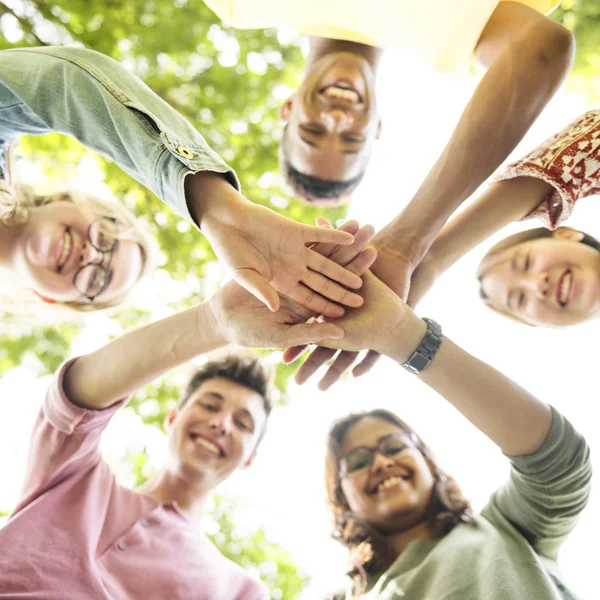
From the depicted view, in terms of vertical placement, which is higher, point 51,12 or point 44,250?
point 51,12

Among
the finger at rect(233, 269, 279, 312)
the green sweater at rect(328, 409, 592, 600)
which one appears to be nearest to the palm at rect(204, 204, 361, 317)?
the finger at rect(233, 269, 279, 312)

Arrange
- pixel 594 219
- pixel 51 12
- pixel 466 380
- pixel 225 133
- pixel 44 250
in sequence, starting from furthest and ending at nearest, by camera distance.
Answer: pixel 225 133 → pixel 51 12 → pixel 594 219 → pixel 44 250 → pixel 466 380

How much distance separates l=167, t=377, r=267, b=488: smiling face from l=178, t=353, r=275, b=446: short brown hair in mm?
29

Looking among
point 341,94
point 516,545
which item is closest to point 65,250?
point 341,94

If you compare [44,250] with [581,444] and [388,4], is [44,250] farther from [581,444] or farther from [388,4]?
[581,444]

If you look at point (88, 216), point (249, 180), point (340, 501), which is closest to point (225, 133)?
point (249, 180)

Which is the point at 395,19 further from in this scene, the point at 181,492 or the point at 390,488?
the point at 181,492

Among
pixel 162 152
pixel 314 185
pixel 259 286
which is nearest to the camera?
pixel 162 152

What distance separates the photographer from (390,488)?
7.93 ft

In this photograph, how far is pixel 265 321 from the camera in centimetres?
204

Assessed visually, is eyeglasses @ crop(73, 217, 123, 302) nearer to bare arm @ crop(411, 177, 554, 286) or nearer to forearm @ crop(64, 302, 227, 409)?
forearm @ crop(64, 302, 227, 409)

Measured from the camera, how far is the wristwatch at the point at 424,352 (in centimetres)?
199

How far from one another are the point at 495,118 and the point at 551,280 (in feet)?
2.43

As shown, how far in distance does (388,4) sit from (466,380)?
157 cm
